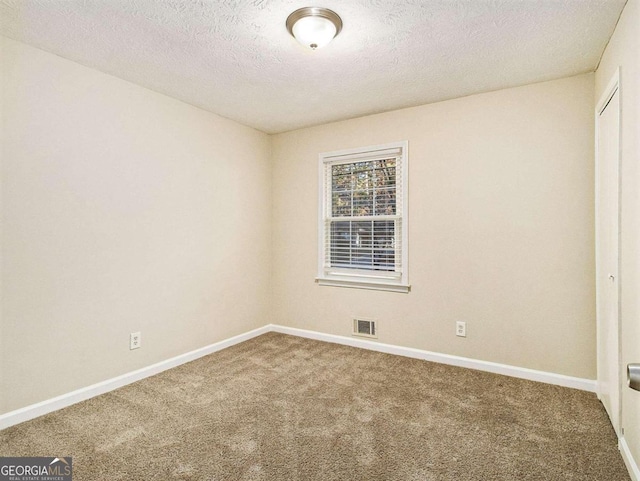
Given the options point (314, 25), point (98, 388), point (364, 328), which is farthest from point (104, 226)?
point (364, 328)

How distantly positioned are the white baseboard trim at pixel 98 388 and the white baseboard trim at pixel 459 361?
3.39ft

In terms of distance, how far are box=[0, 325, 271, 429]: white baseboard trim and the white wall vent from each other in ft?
4.44

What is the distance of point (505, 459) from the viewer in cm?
188

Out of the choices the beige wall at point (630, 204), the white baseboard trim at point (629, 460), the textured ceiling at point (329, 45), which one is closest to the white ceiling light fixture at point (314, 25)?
the textured ceiling at point (329, 45)

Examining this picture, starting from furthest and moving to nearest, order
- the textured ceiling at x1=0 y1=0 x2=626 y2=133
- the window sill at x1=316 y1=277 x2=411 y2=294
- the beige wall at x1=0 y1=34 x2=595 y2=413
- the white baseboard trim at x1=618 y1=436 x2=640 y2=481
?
the window sill at x1=316 y1=277 x2=411 y2=294 → the beige wall at x1=0 y1=34 x2=595 y2=413 → the textured ceiling at x1=0 y1=0 x2=626 y2=133 → the white baseboard trim at x1=618 y1=436 x2=640 y2=481

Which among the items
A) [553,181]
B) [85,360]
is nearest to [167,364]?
[85,360]

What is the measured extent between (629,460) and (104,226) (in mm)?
3563

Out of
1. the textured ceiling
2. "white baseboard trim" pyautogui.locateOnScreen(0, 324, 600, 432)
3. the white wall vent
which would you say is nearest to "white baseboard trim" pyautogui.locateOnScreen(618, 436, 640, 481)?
"white baseboard trim" pyautogui.locateOnScreen(0, 324, 600, 432)

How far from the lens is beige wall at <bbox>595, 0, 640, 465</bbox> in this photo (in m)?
1.69

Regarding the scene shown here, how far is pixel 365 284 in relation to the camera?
379cm

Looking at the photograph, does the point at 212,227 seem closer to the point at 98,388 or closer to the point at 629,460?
the point at 98,388

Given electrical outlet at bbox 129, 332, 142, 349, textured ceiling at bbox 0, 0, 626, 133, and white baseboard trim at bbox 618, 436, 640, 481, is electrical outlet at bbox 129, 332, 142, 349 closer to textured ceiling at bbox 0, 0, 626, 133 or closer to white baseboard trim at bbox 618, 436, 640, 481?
textured ceiling at bbox 0, 0, 626, 133

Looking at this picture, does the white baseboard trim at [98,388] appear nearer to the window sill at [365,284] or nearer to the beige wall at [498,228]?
the window sill at [365,284]

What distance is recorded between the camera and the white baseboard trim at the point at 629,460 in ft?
5.47
